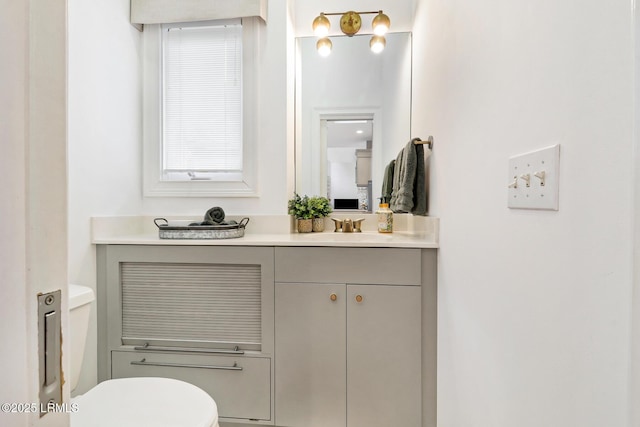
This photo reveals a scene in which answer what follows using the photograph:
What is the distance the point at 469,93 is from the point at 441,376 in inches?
41.6

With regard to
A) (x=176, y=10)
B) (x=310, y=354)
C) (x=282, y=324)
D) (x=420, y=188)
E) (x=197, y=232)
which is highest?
(x=176, y=10)

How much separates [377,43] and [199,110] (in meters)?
1.15

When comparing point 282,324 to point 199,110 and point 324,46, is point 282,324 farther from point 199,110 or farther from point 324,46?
point 324,46

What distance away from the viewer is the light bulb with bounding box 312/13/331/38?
73.8 inches

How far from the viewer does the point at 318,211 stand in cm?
191

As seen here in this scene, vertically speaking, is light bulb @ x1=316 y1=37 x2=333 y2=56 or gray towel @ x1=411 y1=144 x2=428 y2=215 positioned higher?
light bulb @ x1=316 y1=37 x2=333 y2=56

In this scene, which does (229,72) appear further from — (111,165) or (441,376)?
(441,376)

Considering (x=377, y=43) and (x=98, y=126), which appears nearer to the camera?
(x=98, y=126)

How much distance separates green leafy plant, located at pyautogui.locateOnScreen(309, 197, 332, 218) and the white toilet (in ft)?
3.62

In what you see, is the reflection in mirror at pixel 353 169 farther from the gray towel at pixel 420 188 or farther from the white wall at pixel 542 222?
the white wall at pixel 542 222

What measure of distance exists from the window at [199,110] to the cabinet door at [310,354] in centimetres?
76

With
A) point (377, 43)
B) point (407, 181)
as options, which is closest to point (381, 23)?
point (377, 43)

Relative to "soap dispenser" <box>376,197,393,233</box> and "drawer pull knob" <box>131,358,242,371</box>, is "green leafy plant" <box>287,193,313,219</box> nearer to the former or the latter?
"soap dispenser" <box>376,197,393,233</box>

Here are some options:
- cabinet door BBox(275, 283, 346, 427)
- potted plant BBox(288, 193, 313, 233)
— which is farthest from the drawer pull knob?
potted plant BBox(288, 193, 313, 233)
